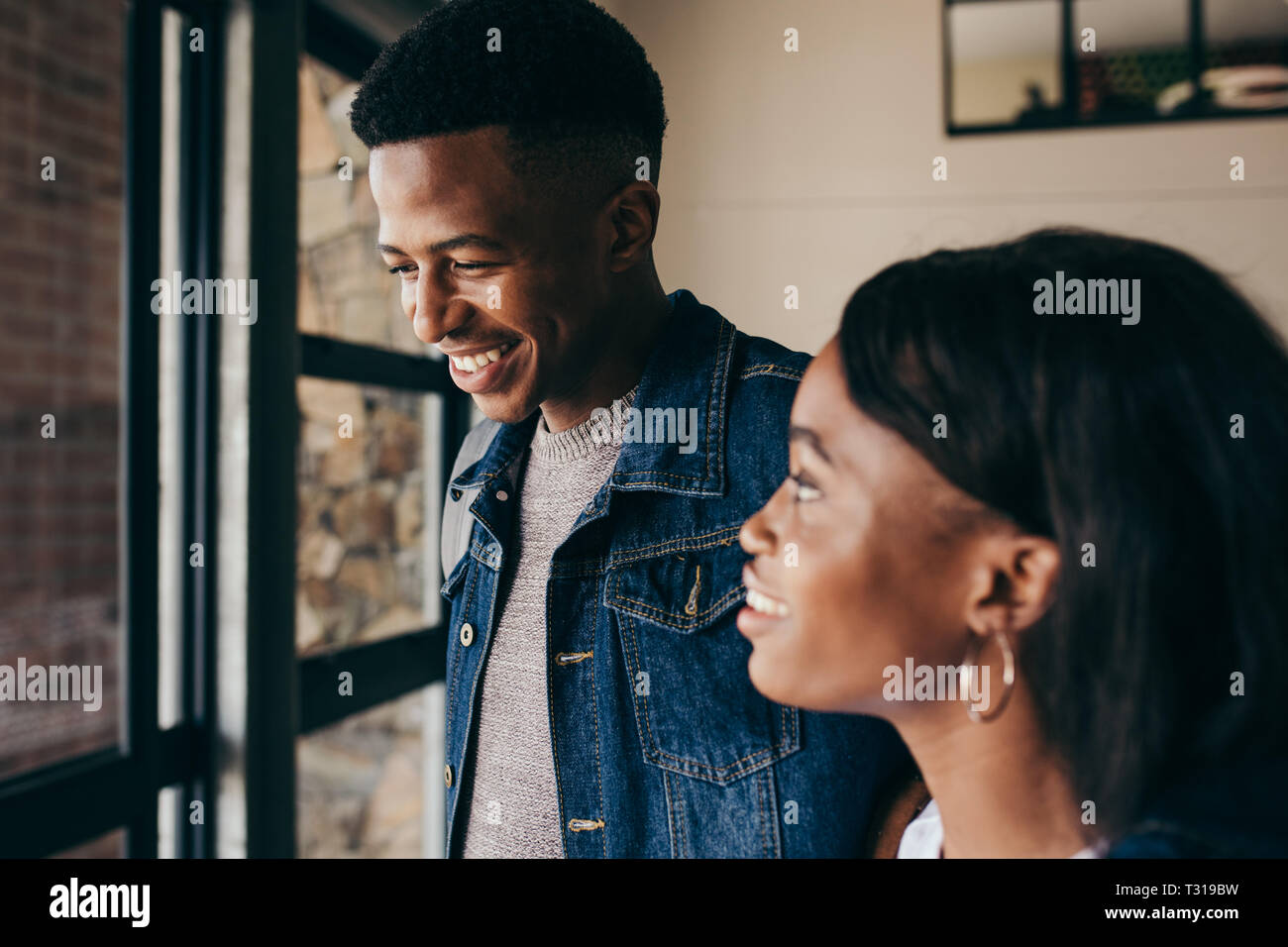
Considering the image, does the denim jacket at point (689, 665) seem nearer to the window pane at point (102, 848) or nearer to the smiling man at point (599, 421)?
the smiling man at point (599, 421)

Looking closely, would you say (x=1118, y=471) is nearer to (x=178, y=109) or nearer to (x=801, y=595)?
(x=801, y=595)

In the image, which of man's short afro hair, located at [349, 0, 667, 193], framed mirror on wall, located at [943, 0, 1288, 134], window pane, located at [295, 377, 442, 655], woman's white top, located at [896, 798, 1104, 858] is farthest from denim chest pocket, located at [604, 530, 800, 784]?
framed mirror on wall, located at [943, 0, 1288, 134]

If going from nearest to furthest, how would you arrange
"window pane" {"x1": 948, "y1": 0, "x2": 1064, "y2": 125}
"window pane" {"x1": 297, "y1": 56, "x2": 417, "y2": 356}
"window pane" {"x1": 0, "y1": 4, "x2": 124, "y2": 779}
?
"window pane" {"x1": 0, "y1": 4, "x2": 124, "y2": 779}
"window pane" {"x1": 948, "y1": 0, "x2": 1064, "y2": 125}
"window pane" {"x1": 297, "y1": 56, "x2": 417, "y2": 356}

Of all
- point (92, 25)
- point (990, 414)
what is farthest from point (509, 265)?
point (92, 25)

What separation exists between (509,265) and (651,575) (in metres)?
0.28

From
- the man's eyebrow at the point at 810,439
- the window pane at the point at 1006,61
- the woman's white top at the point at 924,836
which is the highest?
the window pane at the point at 1006,61

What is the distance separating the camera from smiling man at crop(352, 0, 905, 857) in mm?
687

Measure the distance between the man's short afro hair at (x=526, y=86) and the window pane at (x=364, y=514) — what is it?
1.06m

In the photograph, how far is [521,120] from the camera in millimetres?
696

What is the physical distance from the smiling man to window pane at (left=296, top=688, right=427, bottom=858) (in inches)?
46.3

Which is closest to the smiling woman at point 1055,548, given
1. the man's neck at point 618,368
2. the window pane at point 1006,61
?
the man's neck at point 618,368

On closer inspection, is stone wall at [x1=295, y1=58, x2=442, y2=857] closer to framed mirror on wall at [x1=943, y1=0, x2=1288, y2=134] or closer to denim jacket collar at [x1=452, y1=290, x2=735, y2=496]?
denim jacket collar at [x1=452, y1=290, x2=735, y2=496]

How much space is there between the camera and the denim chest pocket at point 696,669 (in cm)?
69

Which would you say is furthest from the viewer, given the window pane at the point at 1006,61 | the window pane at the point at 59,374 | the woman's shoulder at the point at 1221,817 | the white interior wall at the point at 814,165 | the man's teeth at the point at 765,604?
the window pane at the point at 1006,61
